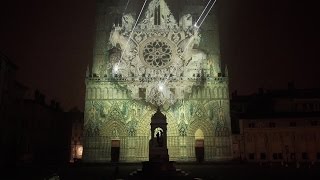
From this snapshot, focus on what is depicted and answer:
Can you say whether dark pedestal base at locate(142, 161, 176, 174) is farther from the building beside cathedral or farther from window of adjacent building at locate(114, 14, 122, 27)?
window of adjacent building at locate(114, 14, 122, 27)

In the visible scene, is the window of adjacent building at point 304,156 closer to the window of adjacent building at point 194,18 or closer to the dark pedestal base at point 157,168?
the window of adjacent building at point 194,18

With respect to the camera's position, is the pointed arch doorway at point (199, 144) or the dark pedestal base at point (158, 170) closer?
the dark pedestal base at point (158, 170)

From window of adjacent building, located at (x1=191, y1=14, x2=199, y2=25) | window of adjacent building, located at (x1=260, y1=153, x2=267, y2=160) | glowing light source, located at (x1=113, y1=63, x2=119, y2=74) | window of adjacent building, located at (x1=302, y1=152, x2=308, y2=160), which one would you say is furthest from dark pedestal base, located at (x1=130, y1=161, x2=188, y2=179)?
window of adjacent building, located at (x1=191, y1=14, x2=199, y2=25)

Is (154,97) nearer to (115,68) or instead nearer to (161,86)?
(161,86)

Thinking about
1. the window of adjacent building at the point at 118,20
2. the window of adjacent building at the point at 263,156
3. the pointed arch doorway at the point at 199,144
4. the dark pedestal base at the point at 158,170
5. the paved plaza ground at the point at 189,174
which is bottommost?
the paved plaza ground at the point at 189,174

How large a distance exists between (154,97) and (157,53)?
5917 millimetres

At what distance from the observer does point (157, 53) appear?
135 feet

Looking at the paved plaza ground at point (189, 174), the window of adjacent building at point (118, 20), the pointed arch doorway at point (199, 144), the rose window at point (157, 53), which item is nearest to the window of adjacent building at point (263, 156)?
the pointed arch doorway at point (199, 144)

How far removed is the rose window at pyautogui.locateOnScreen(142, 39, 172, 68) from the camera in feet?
135

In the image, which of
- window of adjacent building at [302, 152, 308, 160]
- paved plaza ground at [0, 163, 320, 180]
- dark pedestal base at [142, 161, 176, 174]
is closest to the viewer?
paved plaza ground at [0, 163, 320, 180]

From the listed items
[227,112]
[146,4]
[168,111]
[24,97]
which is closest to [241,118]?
[227,112]

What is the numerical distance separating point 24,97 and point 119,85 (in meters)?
12.4

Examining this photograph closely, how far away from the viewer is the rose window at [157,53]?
41.0m

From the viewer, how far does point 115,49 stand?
4153 centimetres
